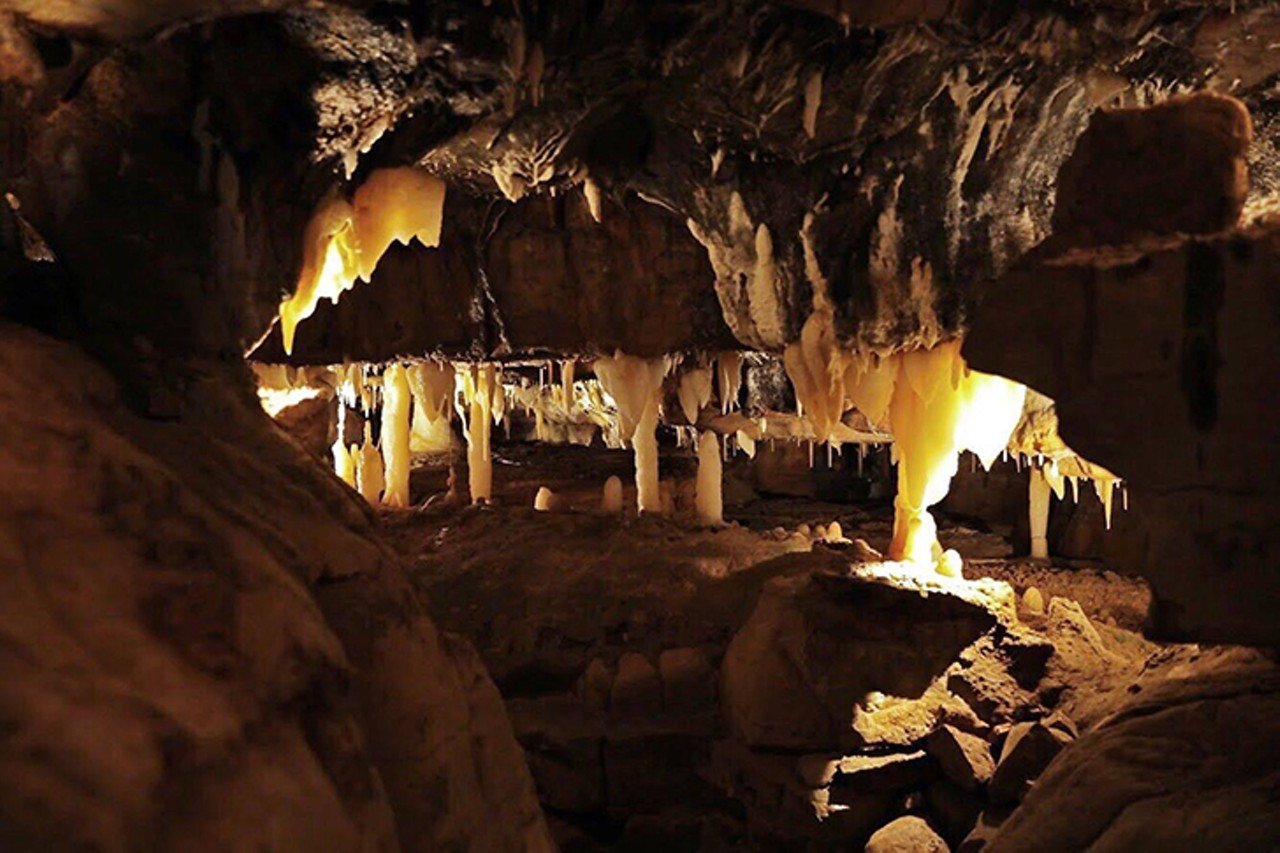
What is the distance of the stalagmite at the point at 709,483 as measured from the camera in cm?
1252

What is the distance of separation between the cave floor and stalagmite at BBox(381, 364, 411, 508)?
3.26 metres

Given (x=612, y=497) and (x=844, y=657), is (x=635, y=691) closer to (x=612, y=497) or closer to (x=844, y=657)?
(x=844, y=657)

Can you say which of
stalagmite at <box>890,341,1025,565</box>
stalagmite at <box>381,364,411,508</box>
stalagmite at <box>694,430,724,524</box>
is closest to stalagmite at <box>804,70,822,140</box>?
stalagmite at <box>890,341,1025,565</box>

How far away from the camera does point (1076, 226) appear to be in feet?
13.1

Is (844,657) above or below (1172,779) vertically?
below

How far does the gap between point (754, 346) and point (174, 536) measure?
834cm

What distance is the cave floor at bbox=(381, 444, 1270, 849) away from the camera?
7.60 metres

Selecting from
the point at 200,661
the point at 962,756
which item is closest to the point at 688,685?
the point at 962,756

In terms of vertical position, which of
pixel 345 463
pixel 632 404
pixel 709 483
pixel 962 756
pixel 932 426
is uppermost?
pixel 632 404

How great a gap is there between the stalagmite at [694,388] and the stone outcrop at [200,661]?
8818 millimetres

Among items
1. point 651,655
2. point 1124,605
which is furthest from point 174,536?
point 1124,605

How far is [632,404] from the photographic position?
11.6 m

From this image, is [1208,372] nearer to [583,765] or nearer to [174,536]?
[174,536]

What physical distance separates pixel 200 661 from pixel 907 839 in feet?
21.5
